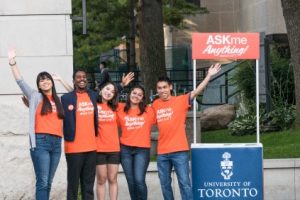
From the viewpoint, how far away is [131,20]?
2788 centimetres

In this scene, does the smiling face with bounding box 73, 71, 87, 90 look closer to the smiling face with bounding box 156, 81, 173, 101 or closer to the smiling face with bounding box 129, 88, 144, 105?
the smiling face with bounding box 129, 88, 144, 105

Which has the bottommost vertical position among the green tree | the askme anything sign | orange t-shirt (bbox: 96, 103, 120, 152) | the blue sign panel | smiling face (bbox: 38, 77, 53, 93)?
the blue sign panel

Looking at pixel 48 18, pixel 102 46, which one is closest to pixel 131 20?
pixel 102 46

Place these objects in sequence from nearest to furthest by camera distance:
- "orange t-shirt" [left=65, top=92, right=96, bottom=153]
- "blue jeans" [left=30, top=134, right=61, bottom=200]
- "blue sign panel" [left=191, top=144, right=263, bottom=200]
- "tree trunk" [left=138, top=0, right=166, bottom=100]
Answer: "blue jeans" [left=30, top=134, right=61, bottom=200], "orange t-shirt" [left=65, top=92, right=96, bottom=153], "blue sign panel" [left=191, top=144, right=263, bottom=200], "tree trunk" [left=138, top=0, right=166, bottom=100]

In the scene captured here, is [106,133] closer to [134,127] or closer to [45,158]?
[134,127]

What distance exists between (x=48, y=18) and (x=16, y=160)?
2121 mm

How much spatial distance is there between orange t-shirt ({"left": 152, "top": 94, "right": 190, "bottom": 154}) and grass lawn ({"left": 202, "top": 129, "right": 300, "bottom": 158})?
A: 2738mm

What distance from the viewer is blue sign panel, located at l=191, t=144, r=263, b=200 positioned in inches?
427

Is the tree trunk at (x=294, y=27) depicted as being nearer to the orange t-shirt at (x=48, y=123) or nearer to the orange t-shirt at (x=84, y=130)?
the orange t-shirt at (x=84, y=130)

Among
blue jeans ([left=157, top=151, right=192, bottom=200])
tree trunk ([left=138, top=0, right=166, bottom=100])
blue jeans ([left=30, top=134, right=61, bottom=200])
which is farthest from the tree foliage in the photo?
blue jeans ([left=30, top=134, right=61, bottom=200])

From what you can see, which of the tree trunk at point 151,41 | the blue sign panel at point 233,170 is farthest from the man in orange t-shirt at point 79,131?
the tree trunk at point 151,41

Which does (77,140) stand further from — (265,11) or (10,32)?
(265,11)

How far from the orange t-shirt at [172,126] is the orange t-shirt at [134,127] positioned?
7.4 inches

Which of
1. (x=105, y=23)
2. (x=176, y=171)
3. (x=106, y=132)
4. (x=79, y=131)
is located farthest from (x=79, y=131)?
(x=105, y=23)
